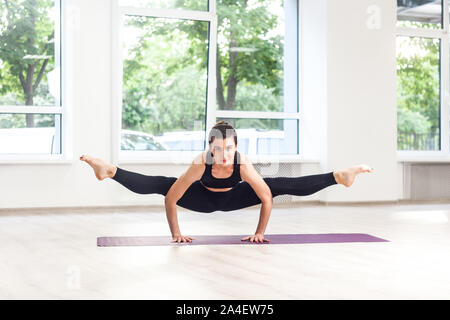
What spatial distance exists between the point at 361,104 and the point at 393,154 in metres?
0.67

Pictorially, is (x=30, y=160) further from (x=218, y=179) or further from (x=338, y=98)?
(x=338, y=98)

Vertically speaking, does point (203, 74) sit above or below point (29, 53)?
below

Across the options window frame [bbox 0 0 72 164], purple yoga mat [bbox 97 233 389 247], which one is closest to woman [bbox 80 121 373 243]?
purple yoga mat [bbox 97 233 389 247]

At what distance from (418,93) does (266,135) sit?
1997mm

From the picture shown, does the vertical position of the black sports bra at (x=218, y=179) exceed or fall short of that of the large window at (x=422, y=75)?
it falls short

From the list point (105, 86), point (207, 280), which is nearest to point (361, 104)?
point (105, 86)

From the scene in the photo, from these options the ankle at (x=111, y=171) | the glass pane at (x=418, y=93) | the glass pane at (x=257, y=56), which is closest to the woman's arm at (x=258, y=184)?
the ankle at (x=111, y=171)

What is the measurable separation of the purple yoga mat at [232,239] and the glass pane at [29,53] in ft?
8.08

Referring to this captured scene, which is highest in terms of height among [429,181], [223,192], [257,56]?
[257,56]

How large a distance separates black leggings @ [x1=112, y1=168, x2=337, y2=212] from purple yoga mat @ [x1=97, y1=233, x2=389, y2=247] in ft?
0.71

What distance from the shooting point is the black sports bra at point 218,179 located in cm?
298

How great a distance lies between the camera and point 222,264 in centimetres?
244

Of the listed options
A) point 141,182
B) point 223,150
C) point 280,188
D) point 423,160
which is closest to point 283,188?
point 280,188

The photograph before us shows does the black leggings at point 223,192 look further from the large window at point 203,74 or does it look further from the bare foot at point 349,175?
the large window at point 203,74
